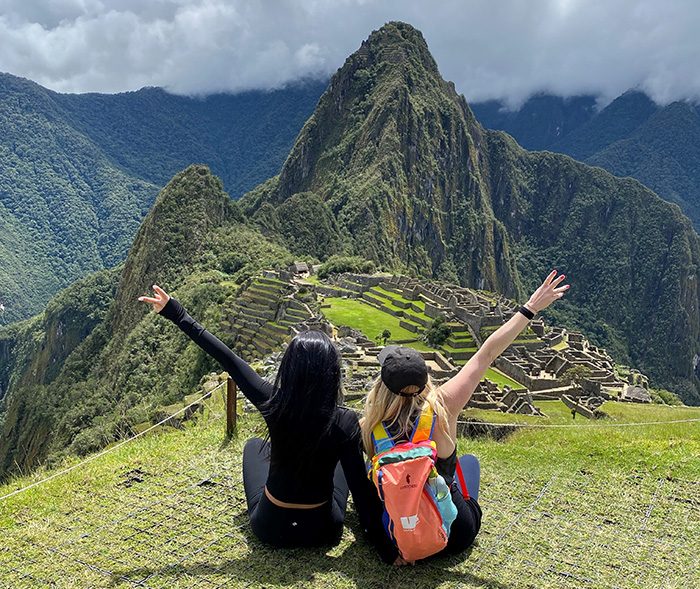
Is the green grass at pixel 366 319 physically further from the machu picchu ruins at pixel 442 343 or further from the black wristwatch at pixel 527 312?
the black wristwatch at pixel 527 312

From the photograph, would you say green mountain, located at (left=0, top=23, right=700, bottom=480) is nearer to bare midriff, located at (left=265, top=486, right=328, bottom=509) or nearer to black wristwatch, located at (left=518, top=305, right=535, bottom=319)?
bare midriff, located at (left=265, top=486, right=328, bottom=509)

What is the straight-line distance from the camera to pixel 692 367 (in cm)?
13000

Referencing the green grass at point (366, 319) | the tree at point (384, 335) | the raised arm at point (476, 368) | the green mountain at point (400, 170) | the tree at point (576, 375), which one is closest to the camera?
the raised arm at point (476, 368)

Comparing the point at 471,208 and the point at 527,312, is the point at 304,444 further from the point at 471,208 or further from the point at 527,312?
the point at 471,208

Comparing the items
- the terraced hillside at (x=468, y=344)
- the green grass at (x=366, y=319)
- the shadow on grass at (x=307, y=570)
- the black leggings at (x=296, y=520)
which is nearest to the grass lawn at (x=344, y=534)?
the shadow on grass at (x=307, y=570)

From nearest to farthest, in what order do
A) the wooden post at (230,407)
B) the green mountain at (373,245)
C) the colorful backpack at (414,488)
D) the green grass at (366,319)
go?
1. the colorful backpack at (414,488)
2. the wooden post at (230,407)
3. the green grass at (366,319)
4. the green mountain at (373,245)

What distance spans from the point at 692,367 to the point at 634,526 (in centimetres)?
14363

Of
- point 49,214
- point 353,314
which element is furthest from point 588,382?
point 49,214

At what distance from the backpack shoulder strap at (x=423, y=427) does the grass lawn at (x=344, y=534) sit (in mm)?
1107

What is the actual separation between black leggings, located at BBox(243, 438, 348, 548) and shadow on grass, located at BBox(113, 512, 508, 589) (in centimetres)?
11

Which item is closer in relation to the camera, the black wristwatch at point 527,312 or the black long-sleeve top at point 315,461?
the black long-sleeve top at point 315,461

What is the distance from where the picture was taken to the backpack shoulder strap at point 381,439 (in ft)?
13.1

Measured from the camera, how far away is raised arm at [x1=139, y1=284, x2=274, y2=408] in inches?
167

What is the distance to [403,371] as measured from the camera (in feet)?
12.7
